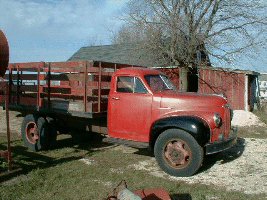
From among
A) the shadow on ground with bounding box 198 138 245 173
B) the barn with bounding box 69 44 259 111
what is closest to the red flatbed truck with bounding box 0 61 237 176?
the shadow on ground with bounding box 198 138 245 173

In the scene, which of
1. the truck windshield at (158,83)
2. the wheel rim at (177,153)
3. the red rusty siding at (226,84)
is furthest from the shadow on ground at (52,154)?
the red rusty siding at (226,84)

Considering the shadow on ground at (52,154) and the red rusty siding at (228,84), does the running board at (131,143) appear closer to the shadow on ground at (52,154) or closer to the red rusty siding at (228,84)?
the shadow on ground at (52,154)

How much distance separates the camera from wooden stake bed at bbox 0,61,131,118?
27.0 feet

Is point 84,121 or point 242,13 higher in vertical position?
point 242,13

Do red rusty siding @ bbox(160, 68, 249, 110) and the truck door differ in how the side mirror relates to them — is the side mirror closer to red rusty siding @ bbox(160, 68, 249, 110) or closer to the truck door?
the truck door

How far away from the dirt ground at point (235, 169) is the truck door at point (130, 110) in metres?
0.79

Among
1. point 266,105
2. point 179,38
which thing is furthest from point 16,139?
point 266,105

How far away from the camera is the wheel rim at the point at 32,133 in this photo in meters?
9.10

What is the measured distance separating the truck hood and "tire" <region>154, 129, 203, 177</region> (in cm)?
59

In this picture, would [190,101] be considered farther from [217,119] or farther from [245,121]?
[245,121]

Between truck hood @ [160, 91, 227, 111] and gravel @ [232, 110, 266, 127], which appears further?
gravel @ [232, 110, 266, 127]

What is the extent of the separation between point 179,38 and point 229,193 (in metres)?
14.0

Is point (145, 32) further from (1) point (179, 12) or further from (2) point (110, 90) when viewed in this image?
(2) point (110, 90)

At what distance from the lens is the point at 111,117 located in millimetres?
8086
